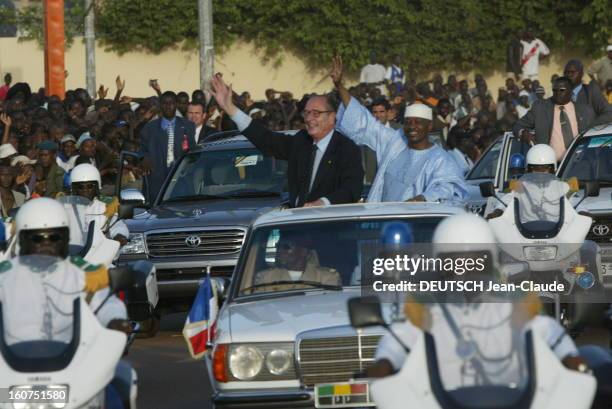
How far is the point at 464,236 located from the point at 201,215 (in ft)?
30.0

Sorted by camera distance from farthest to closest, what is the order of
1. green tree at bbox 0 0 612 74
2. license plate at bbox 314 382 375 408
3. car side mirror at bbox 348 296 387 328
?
green tree at bbox 0 0 612 74, license plate at bbox 314 382 375 408, car side mirror at bbox 348 296 387 328

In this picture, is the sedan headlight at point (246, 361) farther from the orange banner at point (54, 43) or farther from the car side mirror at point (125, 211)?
the orange banner at point (54, 43)

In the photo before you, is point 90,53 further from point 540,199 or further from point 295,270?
point 295,270

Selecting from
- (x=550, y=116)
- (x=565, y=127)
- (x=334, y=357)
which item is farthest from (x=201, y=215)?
(x=334, y=357)

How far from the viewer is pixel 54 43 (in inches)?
1211

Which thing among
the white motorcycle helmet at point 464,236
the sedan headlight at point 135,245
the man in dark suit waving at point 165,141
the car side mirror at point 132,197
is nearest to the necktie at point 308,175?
the car side mirror at point 132,197

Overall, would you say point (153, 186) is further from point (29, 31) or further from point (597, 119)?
point (29, 31)

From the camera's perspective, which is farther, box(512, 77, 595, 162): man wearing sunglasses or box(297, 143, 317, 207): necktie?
box(512, 77, 595, 162): man wearing sunglasses

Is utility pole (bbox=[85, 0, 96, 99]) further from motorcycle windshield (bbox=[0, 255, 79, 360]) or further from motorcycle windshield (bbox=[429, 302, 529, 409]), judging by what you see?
motorcycle windshield (bbox=[429, 302, 529, 409])

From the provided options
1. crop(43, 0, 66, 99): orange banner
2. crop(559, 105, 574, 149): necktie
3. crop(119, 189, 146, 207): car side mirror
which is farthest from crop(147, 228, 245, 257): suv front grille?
crop(43, 0, 66, 99): orange banner

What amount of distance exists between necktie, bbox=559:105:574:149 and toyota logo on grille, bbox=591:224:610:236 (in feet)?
8.48

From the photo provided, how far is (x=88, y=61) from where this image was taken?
122 ft

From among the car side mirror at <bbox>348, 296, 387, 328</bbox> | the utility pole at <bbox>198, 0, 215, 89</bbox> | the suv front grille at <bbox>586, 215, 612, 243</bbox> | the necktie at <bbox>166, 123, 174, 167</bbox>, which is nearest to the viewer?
the car side mirror at <bbox>348, 296, 387, 328</bbox>

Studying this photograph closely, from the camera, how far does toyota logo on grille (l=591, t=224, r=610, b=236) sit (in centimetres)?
1511
